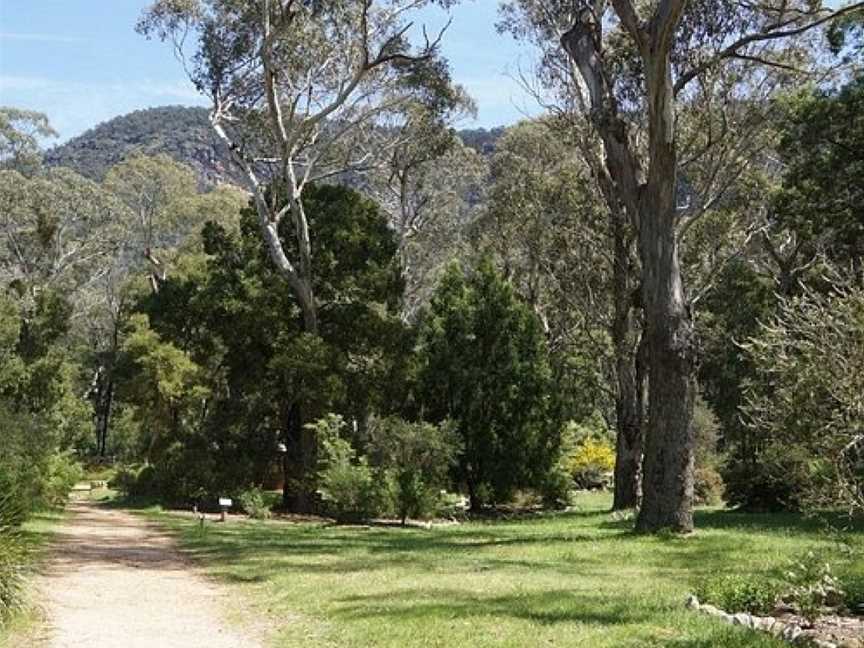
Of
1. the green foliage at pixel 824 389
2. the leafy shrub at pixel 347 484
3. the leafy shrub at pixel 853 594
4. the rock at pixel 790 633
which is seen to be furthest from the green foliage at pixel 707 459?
the rock at pixel 790 633

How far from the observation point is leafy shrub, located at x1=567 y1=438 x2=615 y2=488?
41406 millimetres

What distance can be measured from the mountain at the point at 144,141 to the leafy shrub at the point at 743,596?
95.4 meters

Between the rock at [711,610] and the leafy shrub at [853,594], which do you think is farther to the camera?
the leafy shrub at [853,594]

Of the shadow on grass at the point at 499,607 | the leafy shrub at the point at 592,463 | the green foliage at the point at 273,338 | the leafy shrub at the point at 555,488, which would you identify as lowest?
the shadow on grass at the point at 499,607

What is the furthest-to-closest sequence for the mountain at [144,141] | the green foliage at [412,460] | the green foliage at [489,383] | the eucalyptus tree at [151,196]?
the mountain at [144,141] → the eucalyptus tree at [151,196] → the green foliage at [489,383] → the green foliage at [412,460]

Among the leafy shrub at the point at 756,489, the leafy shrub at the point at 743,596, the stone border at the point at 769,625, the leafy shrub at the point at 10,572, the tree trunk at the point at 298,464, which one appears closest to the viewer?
the stone border at the point at 769,625

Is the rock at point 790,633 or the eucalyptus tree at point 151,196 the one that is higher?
the eucalyptus tree at point 151,196

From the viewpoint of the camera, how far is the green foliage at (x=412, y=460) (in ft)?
76.0

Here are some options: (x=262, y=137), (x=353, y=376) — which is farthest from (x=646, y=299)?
(x=262, y=137)

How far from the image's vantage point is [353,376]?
2703 centimetres

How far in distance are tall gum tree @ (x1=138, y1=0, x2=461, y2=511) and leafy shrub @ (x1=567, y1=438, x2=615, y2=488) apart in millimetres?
17031

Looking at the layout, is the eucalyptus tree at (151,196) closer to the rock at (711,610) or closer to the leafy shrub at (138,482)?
the leafy shrub at (138,482)

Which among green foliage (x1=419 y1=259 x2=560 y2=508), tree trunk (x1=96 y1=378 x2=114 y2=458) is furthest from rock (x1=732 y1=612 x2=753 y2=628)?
tree trunk (x1=96 y1=378 x2=114 y2=458)

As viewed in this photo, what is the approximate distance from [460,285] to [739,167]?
903cm
